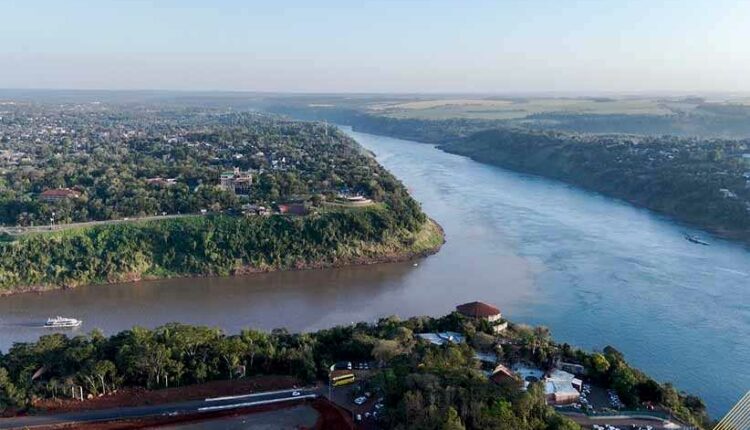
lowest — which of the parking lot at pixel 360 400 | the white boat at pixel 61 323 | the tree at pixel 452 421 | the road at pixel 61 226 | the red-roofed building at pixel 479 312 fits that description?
the white boat at pixel 61 323

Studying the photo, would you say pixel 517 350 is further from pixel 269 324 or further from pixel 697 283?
pixel 697 283

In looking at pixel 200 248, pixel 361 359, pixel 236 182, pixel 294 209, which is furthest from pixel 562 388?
pixel 236 182

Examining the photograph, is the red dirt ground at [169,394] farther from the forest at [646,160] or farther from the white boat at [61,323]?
the forest at [646,160]

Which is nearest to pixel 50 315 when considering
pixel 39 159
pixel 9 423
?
pixel 9 423

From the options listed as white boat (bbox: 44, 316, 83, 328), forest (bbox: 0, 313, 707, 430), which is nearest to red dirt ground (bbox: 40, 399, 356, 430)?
forest (bbox: 0, 313, 707, 430)

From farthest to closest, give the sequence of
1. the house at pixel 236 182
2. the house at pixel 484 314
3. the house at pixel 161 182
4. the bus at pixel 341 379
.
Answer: the house at pixel 236 182, the house at pixel 161 182, the house at pixel 484 314, the bus at pixel 341 379

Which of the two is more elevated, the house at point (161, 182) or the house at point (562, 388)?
the house at point (161, 182)

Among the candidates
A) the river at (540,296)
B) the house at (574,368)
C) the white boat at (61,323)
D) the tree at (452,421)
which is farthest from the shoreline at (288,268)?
the tree at (452,421)
